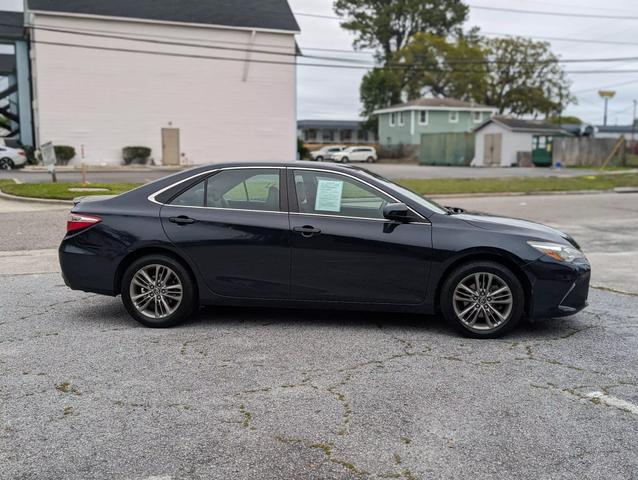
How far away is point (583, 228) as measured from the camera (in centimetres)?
1402

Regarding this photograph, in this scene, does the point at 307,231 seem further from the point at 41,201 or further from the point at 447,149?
the point at 447,149

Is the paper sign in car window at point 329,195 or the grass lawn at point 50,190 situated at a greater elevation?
the paper sign in car window at point 329,195

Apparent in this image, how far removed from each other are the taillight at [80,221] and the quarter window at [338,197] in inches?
75.1

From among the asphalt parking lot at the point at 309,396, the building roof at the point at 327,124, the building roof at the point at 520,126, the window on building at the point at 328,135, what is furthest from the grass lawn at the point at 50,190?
the window on building at the point at 328,135

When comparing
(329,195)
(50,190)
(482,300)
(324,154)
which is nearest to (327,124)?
(324,154)

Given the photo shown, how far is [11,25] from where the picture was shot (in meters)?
40.6

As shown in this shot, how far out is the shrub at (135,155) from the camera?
121 feet

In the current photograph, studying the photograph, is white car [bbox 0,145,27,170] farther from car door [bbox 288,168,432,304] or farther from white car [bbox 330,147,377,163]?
car door [bbox 288,168,432,304]

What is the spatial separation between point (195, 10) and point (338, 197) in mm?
35672

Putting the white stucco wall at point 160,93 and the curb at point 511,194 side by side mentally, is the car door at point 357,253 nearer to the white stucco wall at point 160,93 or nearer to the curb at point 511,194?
the curb at point 511,194

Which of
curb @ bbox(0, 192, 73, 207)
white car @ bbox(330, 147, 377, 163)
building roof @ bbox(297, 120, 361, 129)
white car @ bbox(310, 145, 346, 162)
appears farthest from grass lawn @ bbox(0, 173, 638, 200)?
building roof @ bbox(297, 120, 361, 129)

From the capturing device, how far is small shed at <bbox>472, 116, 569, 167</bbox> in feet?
157

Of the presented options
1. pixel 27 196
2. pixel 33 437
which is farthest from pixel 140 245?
pixel 27 196

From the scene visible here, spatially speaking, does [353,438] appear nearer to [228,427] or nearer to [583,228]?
[228,427]
